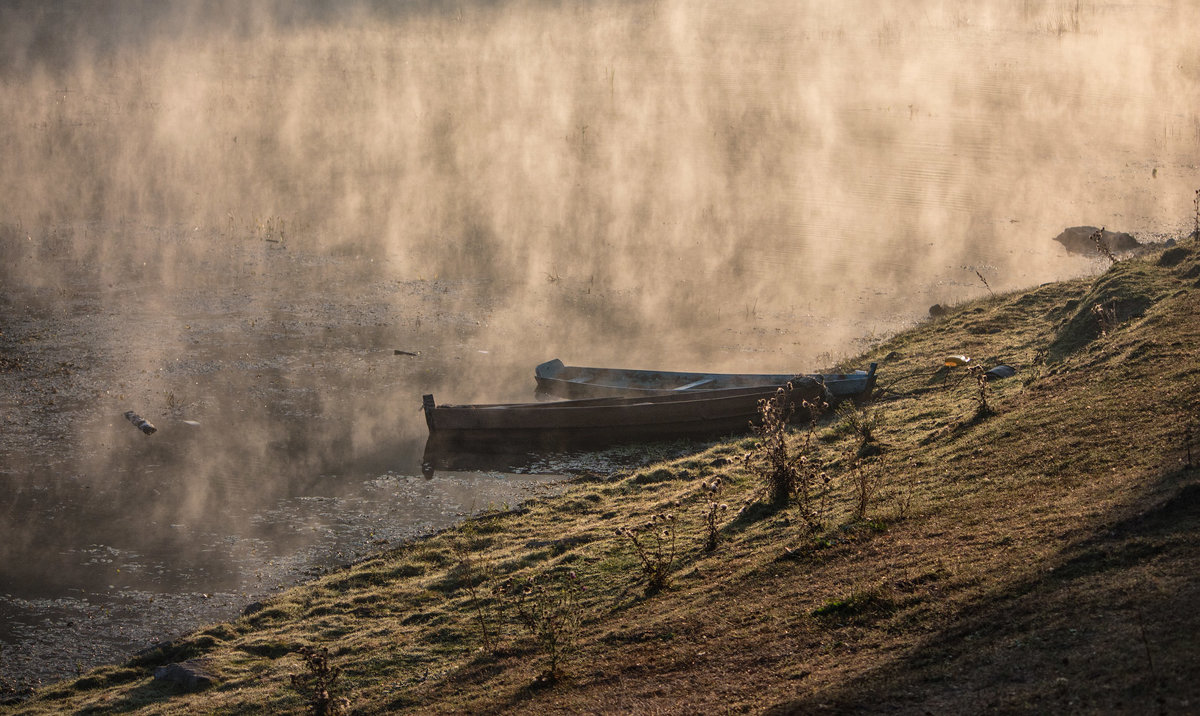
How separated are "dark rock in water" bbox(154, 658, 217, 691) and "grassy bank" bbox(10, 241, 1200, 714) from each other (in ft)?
0.23

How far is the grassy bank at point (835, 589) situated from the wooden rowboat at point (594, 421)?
2.13m

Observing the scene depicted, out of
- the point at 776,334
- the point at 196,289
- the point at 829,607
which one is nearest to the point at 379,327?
the point at 196,289

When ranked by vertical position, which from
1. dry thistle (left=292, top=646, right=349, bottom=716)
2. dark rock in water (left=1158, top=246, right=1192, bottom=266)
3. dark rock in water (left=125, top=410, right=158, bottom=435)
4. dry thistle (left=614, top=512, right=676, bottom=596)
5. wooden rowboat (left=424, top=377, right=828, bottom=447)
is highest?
dark rock in water (left=1158, top=246, right=1192, bottom=266)

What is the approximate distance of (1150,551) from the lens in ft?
20.0

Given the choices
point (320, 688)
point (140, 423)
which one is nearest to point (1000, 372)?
point (320, 688)

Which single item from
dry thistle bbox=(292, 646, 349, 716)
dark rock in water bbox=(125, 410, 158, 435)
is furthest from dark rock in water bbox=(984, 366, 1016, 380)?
dark rock in water bbox=(125, 410, 158, 435)

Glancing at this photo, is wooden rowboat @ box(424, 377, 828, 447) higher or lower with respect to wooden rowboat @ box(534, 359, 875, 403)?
lower

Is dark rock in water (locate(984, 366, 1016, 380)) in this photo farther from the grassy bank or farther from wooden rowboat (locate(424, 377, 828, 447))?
wooden rowboat (locate(424, 377, 828, 447))

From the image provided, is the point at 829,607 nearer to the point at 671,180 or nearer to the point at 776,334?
the point at 776,334

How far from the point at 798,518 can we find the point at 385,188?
73.5ft

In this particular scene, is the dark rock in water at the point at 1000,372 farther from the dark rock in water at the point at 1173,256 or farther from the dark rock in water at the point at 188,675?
the dark rock in water at the point at 188,675

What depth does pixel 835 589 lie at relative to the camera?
721 centimetres

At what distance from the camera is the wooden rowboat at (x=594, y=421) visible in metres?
15.1

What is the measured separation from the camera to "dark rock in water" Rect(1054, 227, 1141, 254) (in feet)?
74.2
